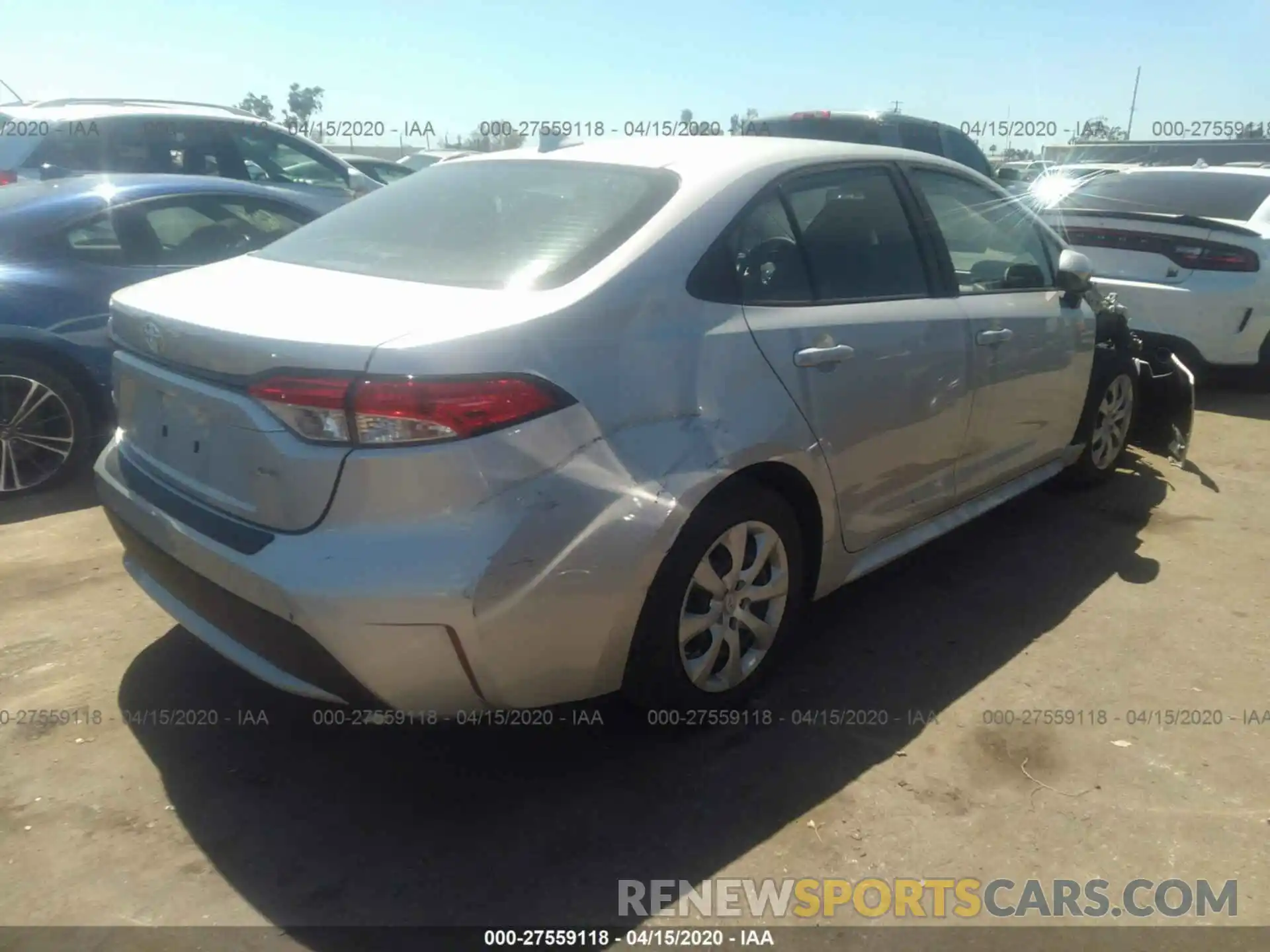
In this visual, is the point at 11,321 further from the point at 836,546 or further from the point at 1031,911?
the point at 1031,911

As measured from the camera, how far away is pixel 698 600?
2.74 metres

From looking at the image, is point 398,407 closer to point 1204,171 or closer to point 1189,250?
point 1189,250

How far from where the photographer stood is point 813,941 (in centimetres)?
221

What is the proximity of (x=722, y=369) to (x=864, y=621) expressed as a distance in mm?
1409

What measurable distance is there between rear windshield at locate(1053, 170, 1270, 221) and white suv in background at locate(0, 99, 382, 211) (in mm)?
5039

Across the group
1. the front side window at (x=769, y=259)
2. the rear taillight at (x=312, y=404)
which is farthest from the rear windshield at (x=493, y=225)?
the rear taillight at (x=312, y=404)

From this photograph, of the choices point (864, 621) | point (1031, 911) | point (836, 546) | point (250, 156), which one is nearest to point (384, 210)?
point (836, 546)

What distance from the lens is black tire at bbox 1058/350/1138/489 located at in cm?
448

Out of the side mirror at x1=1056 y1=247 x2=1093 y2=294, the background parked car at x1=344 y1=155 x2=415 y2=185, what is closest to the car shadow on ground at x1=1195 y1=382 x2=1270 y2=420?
the side mirror at x1=1056 y1=247 x2=1093 y2=294

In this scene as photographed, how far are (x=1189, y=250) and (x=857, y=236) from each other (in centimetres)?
408

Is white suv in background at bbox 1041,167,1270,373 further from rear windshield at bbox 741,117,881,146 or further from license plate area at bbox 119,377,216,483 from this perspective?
license plate area at bbox 119,377,216,483

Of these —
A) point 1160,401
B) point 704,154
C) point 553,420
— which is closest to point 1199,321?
point 1160,401

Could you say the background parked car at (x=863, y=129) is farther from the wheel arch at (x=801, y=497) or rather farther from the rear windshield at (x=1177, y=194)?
the wheel arch at (x=801, y=497)

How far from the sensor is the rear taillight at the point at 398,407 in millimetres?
2156
